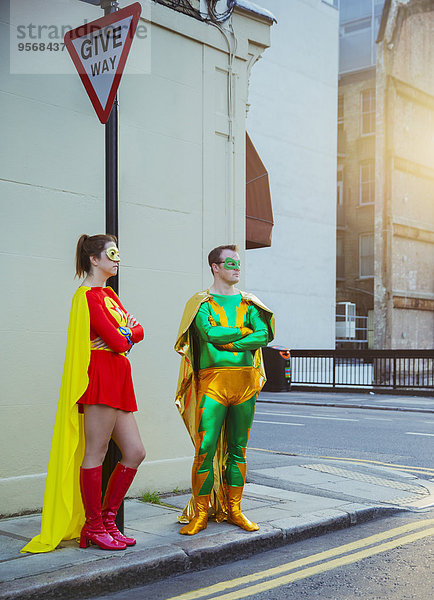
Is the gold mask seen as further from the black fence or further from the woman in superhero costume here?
the black fence

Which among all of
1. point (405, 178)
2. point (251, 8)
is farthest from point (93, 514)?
point (405, 178)

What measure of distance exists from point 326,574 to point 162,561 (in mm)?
1056

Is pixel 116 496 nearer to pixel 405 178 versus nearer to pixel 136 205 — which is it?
pixel 136 205

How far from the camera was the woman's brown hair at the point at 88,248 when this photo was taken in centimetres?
492

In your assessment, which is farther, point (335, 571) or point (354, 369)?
point (354, 369)

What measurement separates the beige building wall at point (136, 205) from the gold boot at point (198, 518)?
1.33m

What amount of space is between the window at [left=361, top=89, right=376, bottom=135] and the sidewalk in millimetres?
31553

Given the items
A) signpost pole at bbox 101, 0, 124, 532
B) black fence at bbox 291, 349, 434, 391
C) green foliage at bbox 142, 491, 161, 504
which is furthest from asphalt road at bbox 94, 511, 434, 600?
black fence at bbox 291, 349, 434, 391

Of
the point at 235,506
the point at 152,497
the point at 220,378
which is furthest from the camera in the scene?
the point at 152,497

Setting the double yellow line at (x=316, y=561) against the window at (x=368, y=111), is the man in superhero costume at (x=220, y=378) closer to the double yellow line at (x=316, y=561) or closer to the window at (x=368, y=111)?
the double yellow line at (x=316, y=561)

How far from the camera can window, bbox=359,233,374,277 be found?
124ft

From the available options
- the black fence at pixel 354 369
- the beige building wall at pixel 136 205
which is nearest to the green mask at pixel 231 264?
the beige building wall at pixel 136 205

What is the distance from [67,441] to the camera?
4.84m

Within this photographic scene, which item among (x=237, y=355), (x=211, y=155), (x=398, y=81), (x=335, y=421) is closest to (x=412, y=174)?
(x=398, y=81)
